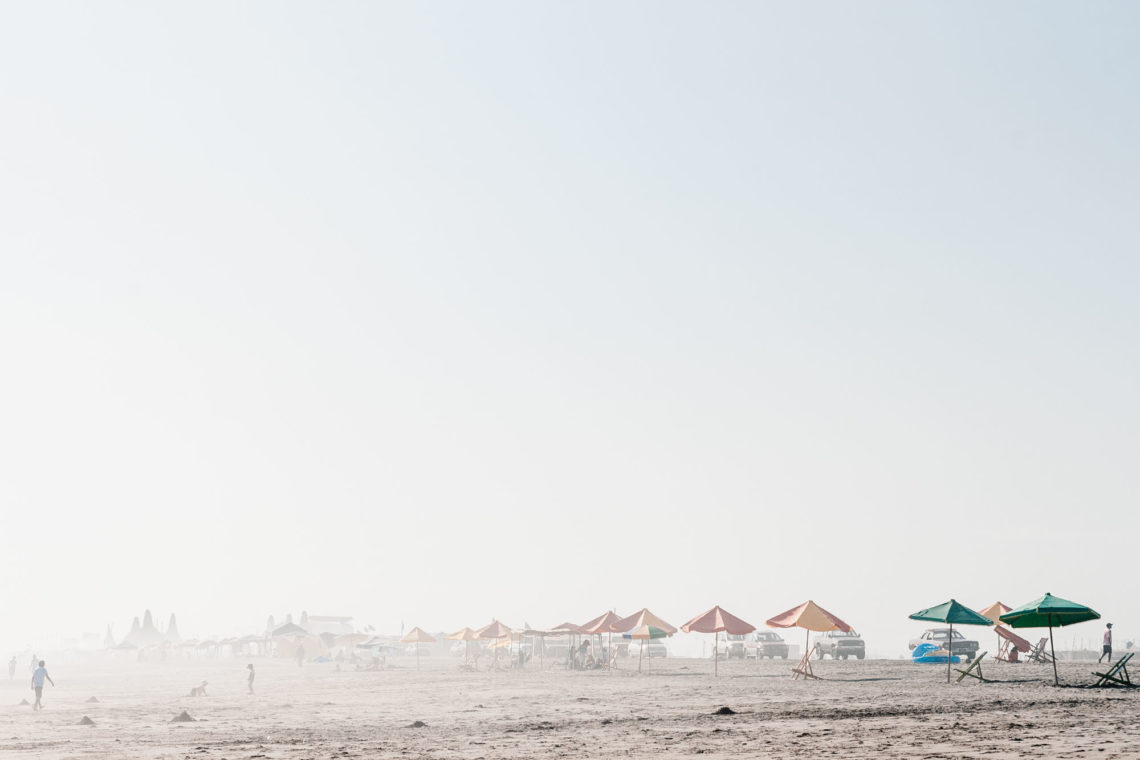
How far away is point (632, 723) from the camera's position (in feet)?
63.6

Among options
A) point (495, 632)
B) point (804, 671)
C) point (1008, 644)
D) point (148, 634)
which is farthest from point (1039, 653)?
point (148, 634)

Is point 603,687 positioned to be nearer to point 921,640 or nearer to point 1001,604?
point 1001,604

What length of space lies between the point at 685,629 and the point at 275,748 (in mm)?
23295

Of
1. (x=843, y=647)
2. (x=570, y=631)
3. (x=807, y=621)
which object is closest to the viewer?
(x=807, y=621)

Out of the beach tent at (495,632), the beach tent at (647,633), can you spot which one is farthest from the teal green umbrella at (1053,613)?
the beach tent at (495,632)

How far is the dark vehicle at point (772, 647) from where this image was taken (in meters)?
58.1

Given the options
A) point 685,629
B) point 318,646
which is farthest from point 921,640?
point 318,646

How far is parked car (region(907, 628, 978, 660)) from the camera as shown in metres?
50.0

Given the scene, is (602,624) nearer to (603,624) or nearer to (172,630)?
(603,624)

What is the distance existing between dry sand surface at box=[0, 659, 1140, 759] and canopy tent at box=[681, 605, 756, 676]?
3.28 metres

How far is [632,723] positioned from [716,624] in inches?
731

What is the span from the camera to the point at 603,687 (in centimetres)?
3209

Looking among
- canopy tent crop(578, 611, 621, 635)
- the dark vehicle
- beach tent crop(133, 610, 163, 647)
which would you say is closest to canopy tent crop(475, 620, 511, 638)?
canopy tent crop(578, 611, 621, 635)

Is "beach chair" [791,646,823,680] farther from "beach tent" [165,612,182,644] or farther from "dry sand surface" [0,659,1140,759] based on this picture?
"beach tent" [165,612,182,644]
